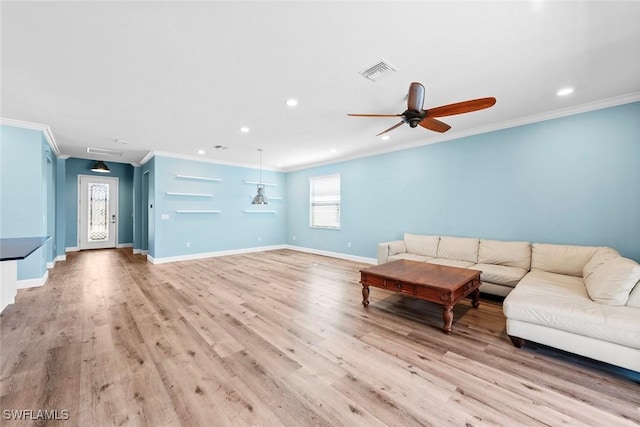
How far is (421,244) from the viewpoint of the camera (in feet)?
16.0

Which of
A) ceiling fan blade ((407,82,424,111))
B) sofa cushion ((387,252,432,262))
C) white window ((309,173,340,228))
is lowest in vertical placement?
sofa cushion ((387,252,432,262))

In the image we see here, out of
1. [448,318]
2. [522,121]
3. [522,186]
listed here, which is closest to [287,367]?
Answer: [448,318]

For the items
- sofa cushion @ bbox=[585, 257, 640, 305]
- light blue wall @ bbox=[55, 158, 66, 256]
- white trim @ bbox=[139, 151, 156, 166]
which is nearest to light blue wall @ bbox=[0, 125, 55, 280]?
white trim @ bbox=[139, 151, 156, 166]

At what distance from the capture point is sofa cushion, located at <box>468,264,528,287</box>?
11.2 feet

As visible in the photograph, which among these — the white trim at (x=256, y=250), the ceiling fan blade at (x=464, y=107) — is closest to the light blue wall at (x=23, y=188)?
the white trim at (x=256, y=250)

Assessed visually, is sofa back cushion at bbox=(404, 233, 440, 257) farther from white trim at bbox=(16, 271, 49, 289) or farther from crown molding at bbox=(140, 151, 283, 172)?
white trim at bbox=(16, 271, 49, 289)

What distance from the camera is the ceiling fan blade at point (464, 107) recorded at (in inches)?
90.3

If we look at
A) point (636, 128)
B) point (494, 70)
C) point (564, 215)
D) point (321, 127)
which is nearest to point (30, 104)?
point (321, 127)

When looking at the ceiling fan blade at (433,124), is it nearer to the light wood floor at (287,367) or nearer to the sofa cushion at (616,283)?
the sofa cushion at (616,283)

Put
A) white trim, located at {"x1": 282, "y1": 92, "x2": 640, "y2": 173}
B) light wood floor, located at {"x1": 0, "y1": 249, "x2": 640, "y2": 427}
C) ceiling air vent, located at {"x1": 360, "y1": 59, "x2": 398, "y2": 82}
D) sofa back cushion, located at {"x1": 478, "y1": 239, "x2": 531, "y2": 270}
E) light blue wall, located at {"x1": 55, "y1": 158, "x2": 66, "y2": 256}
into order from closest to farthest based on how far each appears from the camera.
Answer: light wood floor, located at {"x1": 0, "y1": 249, "x2": 640, "y2": 427}
ceiling air vent, located at {"x1": 360, "y1": 59, "x2": 398, "y2": 82}
white trim, located at {"x1": 282, "y1": 92, "x2": 640, "y2": 173}
sofa back cushion, located at {"x1": 478, "y1": 239, "x2": 531, "y2": 270}
light blue wall, located at {"x1": 55, "y1": 158, "x2": 66, "y2": 256}

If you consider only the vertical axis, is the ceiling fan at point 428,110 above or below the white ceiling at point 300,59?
below

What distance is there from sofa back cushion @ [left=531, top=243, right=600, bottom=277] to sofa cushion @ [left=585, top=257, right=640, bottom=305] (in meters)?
1.00

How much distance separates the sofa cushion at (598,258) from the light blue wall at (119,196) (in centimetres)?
1118

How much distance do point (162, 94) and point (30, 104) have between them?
1.98 meters
